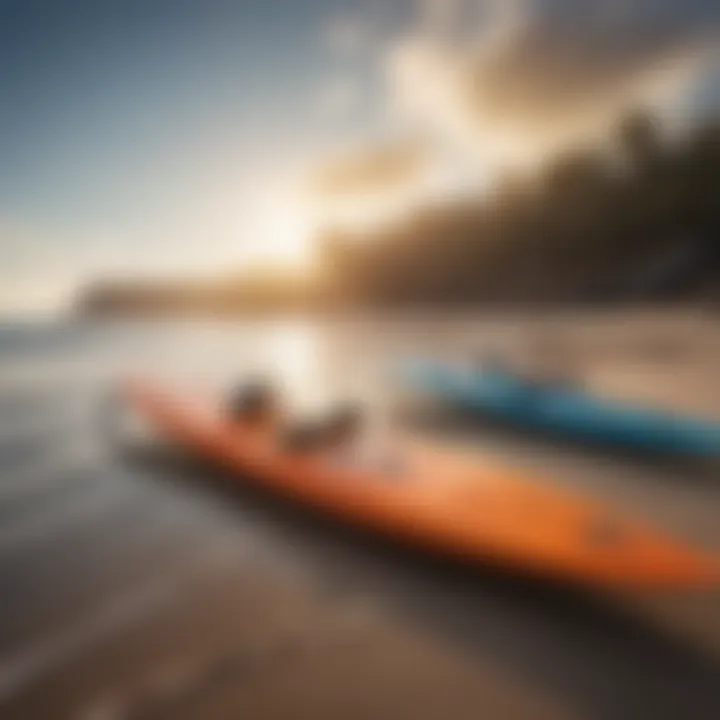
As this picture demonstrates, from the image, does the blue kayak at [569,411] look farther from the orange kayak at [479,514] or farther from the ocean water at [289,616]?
the orange kayak at [479,514]

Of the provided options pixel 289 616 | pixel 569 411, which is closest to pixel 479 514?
pixel 289 616

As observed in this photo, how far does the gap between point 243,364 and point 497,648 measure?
5219 millimetres

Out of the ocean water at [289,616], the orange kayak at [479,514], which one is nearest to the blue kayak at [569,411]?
the ocean water at [289,616]

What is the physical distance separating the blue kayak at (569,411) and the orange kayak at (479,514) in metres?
1.18

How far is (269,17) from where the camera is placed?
12.1 ft

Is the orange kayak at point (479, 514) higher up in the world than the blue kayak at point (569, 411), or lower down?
higher up

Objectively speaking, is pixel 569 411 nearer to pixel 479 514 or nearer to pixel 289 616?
pixel 479 514

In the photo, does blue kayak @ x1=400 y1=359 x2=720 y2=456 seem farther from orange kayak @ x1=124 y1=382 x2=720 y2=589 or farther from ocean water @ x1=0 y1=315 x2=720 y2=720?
orange kayak @ x1=124 y1=382 x2=720 y2=589

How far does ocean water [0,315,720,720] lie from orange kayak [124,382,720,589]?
172mm

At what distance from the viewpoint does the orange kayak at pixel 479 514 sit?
6.64 ft

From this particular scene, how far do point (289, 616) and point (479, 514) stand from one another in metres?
0.77

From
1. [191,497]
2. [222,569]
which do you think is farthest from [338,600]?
[191,497]

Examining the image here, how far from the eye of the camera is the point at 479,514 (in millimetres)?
2463

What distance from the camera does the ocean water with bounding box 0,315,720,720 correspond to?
6.19 ft
